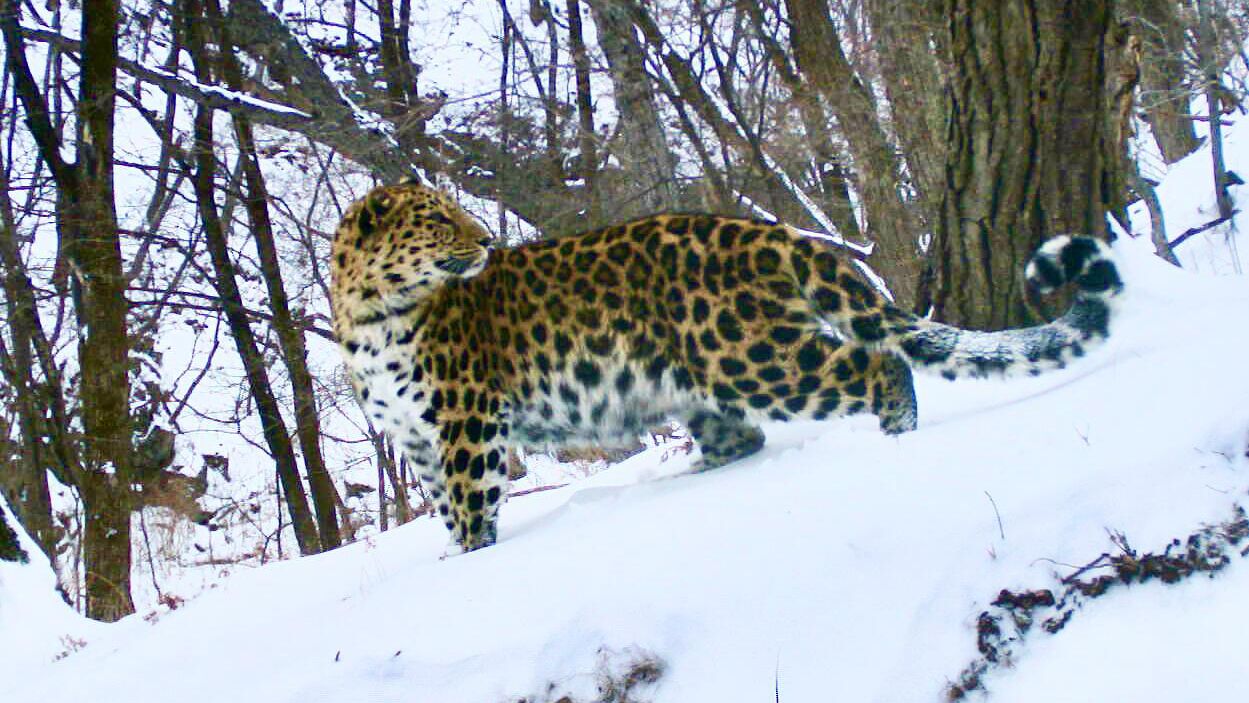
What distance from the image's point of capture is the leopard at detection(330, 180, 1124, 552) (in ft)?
15.4

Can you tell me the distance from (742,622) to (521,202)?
1035 centimetres

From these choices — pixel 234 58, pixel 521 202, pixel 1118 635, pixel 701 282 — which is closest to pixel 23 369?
pixel 234 58

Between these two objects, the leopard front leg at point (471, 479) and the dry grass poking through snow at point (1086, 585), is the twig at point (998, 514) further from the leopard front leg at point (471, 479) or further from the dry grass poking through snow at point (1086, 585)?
the leopard front leg at point (471, 479)

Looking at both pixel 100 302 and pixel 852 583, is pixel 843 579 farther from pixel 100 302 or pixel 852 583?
pixel 100 302

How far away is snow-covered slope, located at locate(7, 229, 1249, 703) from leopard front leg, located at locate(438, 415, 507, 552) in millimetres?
353

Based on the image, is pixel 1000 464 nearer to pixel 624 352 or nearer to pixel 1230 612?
pixel 1230 612

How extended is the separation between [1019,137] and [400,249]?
2.92m

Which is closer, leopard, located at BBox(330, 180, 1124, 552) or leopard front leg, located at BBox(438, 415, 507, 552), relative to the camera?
leopard, located at BBox(330, 180, 1124, 552)

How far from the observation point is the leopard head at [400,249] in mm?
5344

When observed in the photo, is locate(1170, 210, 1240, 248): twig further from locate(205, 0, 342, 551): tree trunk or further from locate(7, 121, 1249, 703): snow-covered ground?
locate(205, 0, 342, 551): tree trunk

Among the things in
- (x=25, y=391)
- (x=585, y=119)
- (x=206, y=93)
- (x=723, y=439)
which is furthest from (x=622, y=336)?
(x=585, y=119)

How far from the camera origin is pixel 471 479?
515cm

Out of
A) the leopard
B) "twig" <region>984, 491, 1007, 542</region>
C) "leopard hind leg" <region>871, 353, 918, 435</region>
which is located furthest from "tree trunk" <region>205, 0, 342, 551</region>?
"twig" <region>984, 491, 1007, 542</region>

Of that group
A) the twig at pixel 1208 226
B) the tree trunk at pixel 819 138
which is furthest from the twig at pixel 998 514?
the tree trunk at pixel 819 138
